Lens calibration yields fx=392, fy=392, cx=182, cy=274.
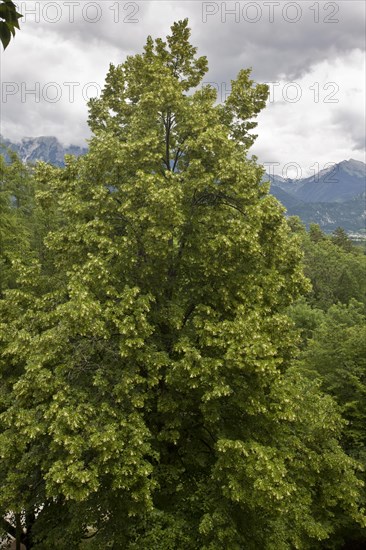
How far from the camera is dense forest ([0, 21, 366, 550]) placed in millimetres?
9984

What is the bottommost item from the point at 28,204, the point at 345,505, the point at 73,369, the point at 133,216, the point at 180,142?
the point at 345,505

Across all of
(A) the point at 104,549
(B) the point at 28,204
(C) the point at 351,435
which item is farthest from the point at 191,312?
(B) the point at 28,204

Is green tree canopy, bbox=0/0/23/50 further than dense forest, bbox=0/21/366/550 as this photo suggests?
No

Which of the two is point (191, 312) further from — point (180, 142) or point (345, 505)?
point (345, 505)

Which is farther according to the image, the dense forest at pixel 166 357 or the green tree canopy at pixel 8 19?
the dense forest at pixel 166 357

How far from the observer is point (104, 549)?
10.4 m

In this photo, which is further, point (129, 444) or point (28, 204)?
point (28, 204)

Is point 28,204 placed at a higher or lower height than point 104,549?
higher

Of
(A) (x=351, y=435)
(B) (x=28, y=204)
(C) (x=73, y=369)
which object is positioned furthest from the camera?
(B) (x=28, y=204)

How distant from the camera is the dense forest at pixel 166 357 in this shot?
9.98 meters

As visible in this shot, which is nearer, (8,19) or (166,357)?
A: (8,19)

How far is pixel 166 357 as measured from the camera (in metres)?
11.0

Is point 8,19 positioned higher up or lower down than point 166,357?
higher up

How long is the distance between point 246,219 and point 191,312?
3552 millimetres
